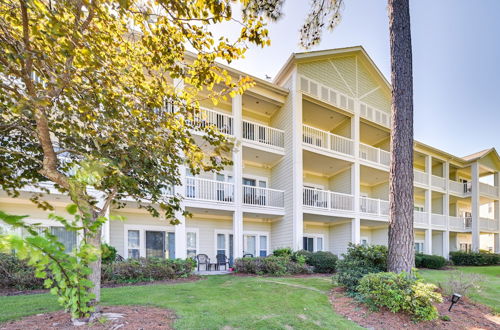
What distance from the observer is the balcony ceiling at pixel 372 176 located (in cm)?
1741

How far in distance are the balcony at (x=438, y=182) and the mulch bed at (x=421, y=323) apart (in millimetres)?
16403

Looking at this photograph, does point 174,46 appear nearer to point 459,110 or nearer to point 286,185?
point 286,185

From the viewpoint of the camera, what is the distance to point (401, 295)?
553 centimetres

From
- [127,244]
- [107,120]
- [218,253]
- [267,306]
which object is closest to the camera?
[107,120]

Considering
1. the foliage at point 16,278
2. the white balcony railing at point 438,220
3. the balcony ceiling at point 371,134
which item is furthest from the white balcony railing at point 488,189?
the foliage at point 16,278

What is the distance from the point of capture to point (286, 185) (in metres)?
14.4

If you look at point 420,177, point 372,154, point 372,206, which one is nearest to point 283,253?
point 372,206

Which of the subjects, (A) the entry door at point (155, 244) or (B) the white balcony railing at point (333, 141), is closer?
(A) the entry door at point (155, 244)

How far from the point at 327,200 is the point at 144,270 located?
9.98 m

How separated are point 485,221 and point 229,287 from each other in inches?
1028

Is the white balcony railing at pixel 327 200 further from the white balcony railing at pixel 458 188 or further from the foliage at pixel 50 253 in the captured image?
the white balcony railing at pixel 458 188

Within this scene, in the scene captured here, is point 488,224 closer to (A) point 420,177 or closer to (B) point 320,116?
(A) point 420,177

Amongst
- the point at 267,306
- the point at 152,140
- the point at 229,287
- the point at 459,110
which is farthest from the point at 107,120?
the point at 459,110

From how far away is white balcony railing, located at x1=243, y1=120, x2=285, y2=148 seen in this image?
1394cm
